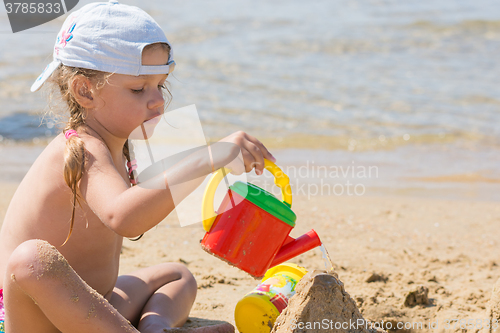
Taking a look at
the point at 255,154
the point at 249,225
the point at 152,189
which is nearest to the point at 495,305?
the point at 249,225

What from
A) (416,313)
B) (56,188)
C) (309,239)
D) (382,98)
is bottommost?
(382,98)

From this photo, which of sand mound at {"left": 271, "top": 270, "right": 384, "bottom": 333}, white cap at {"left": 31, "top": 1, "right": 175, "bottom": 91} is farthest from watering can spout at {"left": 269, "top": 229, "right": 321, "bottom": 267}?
white cap at {"left": 31, "top": 1, "right": 175, "bottom": 91}

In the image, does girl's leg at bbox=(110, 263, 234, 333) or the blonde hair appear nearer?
the blonde hair

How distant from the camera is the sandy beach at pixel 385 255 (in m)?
2.47

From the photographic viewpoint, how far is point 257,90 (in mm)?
7262

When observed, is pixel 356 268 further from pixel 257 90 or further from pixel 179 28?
pixel 179 28

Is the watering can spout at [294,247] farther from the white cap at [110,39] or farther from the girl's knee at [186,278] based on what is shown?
the white cap at [110,39]

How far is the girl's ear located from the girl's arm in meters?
0.36

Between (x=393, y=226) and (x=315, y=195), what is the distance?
861 millimetres

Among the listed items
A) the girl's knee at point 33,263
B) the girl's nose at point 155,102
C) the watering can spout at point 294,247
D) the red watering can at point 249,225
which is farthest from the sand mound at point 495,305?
the girl's knee at point 33,263

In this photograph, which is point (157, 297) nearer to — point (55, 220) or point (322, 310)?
point (55, 220)

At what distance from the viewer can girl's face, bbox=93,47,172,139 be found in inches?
74.0

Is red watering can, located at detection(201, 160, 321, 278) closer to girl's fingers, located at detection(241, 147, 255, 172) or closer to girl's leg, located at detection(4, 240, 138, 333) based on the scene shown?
girl's fingers, located at detection(241, 147, 255, 172)

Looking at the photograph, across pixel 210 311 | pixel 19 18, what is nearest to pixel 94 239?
pixel 210 311
